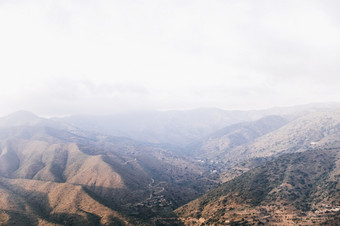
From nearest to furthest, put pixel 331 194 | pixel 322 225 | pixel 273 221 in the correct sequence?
pixel 322 225, pixel 273 221, pixel 331 194

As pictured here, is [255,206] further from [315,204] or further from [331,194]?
[331,194]

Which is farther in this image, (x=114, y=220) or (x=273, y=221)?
(x=114, y=220)

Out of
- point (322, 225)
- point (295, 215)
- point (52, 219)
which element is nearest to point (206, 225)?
point (295, 215)

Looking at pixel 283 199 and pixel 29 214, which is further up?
pixel 283 199

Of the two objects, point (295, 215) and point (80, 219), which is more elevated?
point (295, 215)

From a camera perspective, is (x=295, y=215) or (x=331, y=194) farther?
(x=331, y=194)

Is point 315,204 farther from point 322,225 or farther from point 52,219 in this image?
point 52,219

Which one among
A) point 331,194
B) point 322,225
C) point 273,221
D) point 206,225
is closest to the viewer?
point 322,225

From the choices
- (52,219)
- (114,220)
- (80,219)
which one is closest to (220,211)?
(114,220)

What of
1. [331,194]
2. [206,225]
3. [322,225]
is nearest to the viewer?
[322,225]
